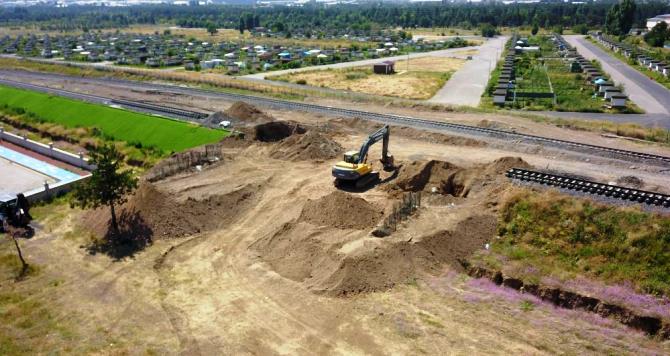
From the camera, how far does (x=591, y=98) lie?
60406 mm

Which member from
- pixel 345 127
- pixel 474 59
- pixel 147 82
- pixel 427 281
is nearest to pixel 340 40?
pixel 474 59

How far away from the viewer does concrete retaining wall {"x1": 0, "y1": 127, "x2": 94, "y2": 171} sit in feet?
138

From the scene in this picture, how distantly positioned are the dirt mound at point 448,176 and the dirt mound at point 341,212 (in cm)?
432

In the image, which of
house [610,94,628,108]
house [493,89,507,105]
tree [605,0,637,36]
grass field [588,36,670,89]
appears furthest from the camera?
tree [605,0,637,36]

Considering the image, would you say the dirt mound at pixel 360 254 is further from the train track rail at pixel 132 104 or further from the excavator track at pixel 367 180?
the train track rail at pixel 132 104

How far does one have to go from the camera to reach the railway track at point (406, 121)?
36.7 meters

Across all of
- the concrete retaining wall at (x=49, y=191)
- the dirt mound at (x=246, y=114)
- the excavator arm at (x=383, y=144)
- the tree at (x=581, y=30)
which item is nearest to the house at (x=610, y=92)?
the excavator arm at (x=383, y=144)

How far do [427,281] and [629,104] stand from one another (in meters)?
45.4

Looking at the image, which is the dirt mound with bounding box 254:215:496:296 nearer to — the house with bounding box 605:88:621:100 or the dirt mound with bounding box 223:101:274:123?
the dirt mound with bounding box 223:101:274:123

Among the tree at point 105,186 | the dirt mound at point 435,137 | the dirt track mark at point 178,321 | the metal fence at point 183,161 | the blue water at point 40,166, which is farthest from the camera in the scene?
the dirt mound at point 435,137

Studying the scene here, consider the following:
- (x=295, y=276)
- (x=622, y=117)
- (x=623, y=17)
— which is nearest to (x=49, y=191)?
(x=295, y=276)

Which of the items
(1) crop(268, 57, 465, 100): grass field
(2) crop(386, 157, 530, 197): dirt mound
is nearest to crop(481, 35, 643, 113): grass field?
(1) crop(268, 57, 465, 100): grass field

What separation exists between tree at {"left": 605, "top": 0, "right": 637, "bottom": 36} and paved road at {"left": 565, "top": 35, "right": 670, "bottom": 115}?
43687 mm

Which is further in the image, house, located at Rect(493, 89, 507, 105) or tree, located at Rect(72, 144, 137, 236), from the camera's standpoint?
house, located at Rect(493, 89, 507, 105)
